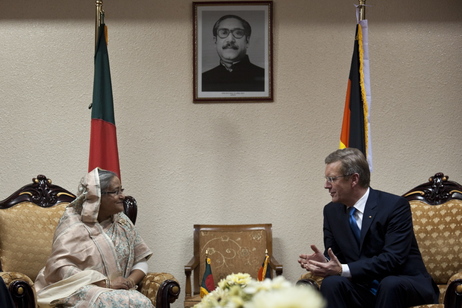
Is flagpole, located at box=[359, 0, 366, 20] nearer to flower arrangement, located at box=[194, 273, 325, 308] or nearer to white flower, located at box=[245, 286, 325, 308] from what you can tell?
flower arrangement, located at box=[194, 273, 325, 308]

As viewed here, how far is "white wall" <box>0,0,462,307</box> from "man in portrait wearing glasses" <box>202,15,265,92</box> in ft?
0.48

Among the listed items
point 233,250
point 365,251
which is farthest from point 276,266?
point 365,251

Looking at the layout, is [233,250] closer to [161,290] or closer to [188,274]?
[188,274]

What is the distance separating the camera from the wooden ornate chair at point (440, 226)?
14.7 feet

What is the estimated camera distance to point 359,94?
184 inches

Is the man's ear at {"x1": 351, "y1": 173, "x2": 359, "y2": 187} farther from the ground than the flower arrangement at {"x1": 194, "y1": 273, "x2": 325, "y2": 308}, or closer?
farther from the ground

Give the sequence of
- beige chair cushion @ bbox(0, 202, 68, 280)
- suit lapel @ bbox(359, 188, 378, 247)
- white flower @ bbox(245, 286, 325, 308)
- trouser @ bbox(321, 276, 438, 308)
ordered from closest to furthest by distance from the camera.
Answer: white flower @ bbox(245, 286, 325, 308)
trouser @ bbox(321, 276, 438, 308)
suit lapel @ bbox(359, 188, 378, 247)
beige chair cushion @ bbox(0, 202, 68, 280)

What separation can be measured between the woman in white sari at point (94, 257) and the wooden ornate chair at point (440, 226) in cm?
203

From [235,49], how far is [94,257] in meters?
2.22

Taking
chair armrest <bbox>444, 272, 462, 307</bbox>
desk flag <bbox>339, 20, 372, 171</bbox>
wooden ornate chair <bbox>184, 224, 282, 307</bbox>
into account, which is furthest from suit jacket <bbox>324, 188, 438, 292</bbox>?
wooden ornate chair <bbox>184, 224, 282, 307</bbox>

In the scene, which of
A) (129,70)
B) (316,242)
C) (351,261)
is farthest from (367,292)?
(129,70)

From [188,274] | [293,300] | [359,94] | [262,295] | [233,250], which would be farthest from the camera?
[233,250]

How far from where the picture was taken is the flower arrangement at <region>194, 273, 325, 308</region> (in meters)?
1.33

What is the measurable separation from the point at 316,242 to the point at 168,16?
89.8 inches
